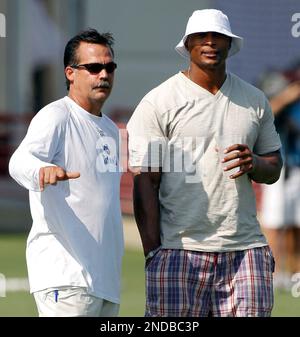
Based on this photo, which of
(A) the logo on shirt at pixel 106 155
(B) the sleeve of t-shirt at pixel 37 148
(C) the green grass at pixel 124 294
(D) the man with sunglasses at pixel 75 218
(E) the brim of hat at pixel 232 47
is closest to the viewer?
(B) the sleeve of t-shirt at pixel 37 148

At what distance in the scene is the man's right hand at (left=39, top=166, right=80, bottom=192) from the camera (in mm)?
6062

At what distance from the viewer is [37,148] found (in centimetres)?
637

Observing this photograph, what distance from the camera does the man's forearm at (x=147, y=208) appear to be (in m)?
6.84

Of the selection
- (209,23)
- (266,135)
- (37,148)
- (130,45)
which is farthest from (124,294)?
(130,45)

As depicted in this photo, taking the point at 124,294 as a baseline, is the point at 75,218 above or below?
above

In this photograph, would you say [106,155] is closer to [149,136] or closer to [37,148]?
[149,136]

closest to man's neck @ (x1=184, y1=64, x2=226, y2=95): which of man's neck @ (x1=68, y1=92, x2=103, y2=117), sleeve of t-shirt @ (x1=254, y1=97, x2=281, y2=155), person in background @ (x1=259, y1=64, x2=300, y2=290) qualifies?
sleeve of t-shirt @ (x1=254, y1=97, x2=281, y2=155)

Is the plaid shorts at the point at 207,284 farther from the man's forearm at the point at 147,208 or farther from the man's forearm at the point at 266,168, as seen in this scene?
the man's forearm at the point at 266,168

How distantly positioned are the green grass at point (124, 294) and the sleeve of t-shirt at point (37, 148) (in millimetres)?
4878

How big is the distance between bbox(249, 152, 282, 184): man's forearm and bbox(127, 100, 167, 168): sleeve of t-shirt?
1.58ft

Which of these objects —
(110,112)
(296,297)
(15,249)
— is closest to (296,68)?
(110,112)

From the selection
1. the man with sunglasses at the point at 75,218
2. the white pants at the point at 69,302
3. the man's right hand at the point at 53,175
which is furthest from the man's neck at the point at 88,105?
the white pants at the point at 69,302

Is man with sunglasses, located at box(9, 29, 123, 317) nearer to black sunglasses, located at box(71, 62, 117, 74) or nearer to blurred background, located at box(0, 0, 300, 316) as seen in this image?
black sunglasses, located at box(71, 62, 117, 74)

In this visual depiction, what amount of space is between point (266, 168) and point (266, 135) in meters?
0.23
